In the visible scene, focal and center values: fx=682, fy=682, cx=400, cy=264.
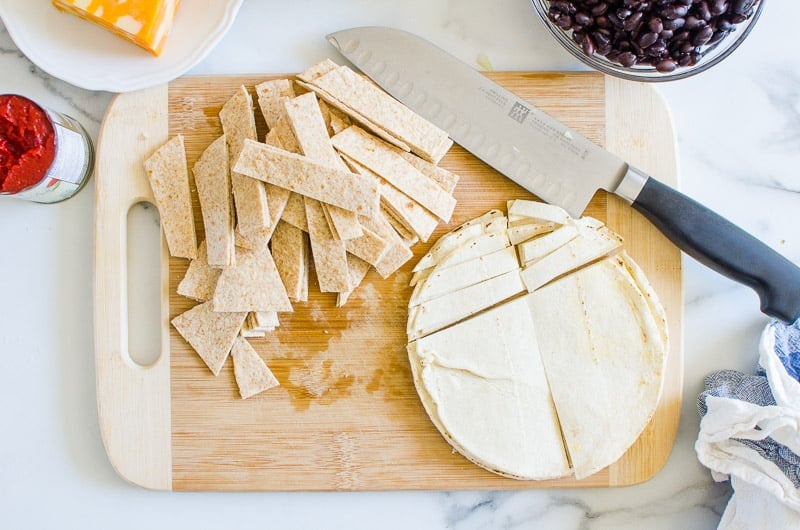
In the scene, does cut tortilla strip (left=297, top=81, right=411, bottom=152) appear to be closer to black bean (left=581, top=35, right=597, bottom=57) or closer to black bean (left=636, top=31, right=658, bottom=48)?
black bean (left=581, top=35, right=597, bottom=57)

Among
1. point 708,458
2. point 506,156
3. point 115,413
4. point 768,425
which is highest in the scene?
point 506,156

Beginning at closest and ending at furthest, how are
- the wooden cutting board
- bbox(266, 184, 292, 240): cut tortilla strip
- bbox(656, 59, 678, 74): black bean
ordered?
1. bbox(656, 59, 678, 74): black bean
2. bbox(266, 184, 292, 240): cut tortilla strip
3. the wooden cutting board

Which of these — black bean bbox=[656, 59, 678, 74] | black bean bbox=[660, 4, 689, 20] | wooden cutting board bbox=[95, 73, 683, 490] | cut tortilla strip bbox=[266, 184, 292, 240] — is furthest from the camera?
wooden cutting board bbox=[95, 73, 683, 490]

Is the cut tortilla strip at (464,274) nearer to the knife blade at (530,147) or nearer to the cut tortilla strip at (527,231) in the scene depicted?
the cut tortilla strip at (527,231)

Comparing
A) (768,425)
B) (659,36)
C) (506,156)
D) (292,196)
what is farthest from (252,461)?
(659,36)

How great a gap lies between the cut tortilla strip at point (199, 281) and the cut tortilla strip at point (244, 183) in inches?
6.5

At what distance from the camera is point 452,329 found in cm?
209

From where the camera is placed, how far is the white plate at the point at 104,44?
2.08 m

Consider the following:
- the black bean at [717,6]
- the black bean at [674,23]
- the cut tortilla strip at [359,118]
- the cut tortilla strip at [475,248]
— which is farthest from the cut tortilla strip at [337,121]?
the black bean at [717,6]

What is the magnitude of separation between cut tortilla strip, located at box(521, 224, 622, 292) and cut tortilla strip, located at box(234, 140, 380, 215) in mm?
529

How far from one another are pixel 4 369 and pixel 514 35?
1991 millimetres

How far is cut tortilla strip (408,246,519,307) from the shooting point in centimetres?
208

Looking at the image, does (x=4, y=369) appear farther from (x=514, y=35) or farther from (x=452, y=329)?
(x=514, y=35)

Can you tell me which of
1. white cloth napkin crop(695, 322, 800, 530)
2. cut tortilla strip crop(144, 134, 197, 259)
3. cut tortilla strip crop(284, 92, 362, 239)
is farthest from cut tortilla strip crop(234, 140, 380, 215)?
white cloth napkin crop(695, 322, 800, 530)
